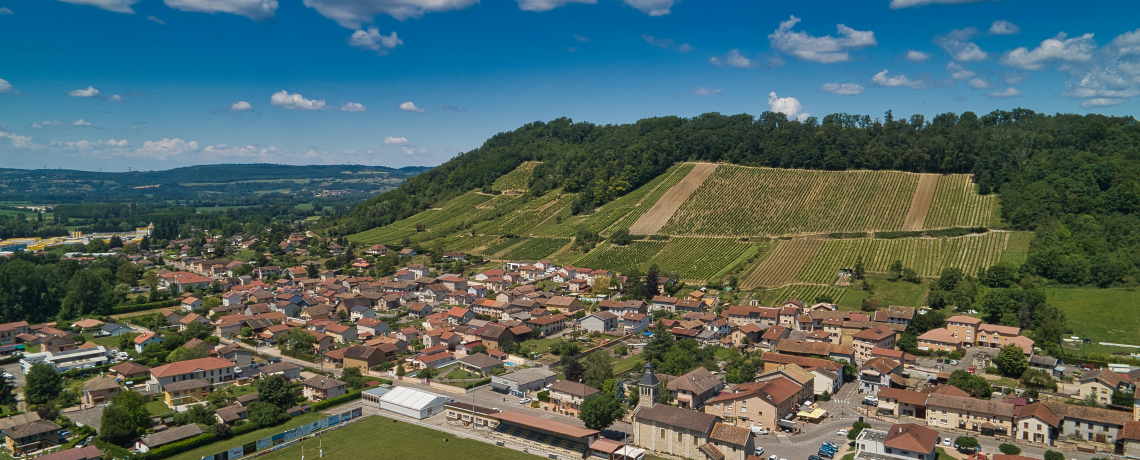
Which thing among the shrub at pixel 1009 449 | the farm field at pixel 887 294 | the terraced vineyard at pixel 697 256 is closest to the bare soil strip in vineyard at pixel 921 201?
the farm field at pixel 887 294

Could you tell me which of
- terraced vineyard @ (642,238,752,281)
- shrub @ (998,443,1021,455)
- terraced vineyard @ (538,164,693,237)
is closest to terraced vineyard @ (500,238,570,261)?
terraced vineyard @ (538,164,693,237)

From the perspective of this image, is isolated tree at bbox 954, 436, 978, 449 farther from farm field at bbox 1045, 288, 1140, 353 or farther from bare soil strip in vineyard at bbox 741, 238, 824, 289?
bare soil strip in vineyard at bbox 741, 238, 824, 289

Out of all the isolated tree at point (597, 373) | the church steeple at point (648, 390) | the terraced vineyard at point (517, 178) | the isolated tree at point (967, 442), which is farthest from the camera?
the terraced vineyard at point (517, 178)

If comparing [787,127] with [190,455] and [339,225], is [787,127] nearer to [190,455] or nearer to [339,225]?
[339,225]

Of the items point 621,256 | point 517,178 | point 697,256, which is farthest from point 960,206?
point 517,178

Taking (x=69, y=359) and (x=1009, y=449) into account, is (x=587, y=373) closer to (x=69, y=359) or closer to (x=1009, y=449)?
(x=1009, y=449)

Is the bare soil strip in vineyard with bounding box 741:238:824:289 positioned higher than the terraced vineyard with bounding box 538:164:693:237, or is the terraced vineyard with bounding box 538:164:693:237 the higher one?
the terraced vineyard with bounding box 538:164:693:237

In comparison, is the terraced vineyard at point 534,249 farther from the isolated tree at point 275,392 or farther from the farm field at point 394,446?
the farm field at point 394,446
